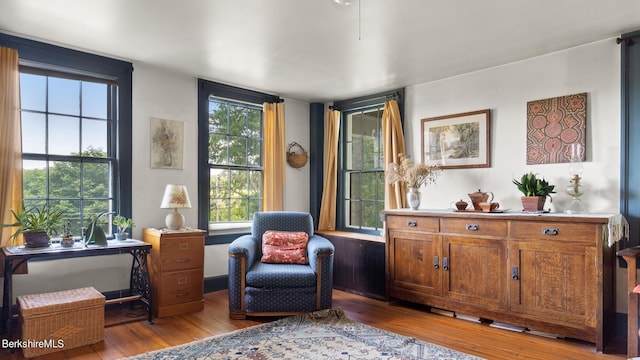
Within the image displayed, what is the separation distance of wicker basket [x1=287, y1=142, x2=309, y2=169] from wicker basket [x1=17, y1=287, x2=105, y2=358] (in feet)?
9.57

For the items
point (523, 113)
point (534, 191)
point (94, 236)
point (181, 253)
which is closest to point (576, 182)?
point (534, 191)

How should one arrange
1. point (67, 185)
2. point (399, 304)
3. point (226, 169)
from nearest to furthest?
point (67, 185), point (399, 304), point (226, 169)

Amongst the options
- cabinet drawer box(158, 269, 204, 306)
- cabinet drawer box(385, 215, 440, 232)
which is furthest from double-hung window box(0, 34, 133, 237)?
cabinet drawer box(385, 215, 440, 232)

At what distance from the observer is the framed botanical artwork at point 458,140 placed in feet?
13.7

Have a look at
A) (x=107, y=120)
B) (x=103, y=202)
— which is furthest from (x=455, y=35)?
(x=103, y=202)

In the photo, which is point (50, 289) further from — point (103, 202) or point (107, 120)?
point (107, 120)

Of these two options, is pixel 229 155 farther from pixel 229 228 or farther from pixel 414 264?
pixel 414 264

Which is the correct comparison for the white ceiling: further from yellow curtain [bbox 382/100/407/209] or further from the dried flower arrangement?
the dried flower arrangement

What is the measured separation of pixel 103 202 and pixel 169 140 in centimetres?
89

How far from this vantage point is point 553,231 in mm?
3174

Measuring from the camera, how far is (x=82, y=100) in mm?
3877

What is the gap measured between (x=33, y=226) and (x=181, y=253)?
3.88 ft

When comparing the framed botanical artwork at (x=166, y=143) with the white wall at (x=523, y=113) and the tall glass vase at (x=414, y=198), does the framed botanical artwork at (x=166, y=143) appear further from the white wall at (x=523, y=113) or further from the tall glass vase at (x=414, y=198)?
the white wall at (x=523, y=113)

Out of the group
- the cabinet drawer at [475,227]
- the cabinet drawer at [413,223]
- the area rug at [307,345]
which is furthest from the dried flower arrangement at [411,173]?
the area rug at [307,345]
